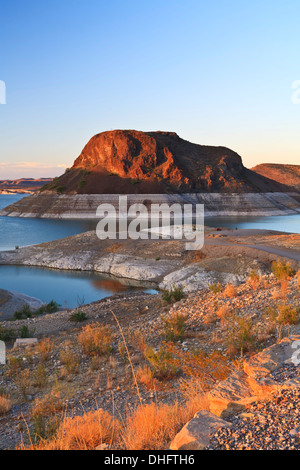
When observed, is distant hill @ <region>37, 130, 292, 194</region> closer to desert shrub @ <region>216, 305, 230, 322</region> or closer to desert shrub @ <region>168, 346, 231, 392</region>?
desert shrub @ <region>216, 305, 230, 322</region>

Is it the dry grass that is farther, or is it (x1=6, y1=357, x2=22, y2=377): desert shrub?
(x1=6, y1=357, x2=22, y2=377): desert shrub

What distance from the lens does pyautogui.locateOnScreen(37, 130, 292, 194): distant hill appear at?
9325cm

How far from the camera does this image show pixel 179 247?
1152 inches

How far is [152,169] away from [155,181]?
26.3 ft

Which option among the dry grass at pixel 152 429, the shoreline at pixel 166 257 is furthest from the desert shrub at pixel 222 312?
the shoreline at pixel 166 257

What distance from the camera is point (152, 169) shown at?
10088cm

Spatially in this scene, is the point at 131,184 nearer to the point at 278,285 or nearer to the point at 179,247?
the point at 179,247

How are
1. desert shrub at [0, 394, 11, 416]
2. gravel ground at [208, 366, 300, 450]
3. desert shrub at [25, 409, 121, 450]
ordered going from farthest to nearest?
desert shrub at [0, 394, 11, 416], desert shrub at [25, 409, 121, 450], gravel ground at [208, 366, 300, 450]

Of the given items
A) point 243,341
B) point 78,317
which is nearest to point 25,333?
point 78,317

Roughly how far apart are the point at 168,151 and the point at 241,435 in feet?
348

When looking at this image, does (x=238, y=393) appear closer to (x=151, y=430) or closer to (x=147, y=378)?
(x=151, y=430)

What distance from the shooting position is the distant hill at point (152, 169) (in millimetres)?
93250

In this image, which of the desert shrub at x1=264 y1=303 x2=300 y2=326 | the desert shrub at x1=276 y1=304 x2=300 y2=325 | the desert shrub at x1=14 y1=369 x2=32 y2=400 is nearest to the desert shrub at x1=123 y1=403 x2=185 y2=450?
the desert shrub at x1=14 y1=369 x2=32 y2=400

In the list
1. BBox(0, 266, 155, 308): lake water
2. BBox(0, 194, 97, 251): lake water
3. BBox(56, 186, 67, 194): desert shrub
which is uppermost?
BBox(56, 186, 67, 194): desert shrub
